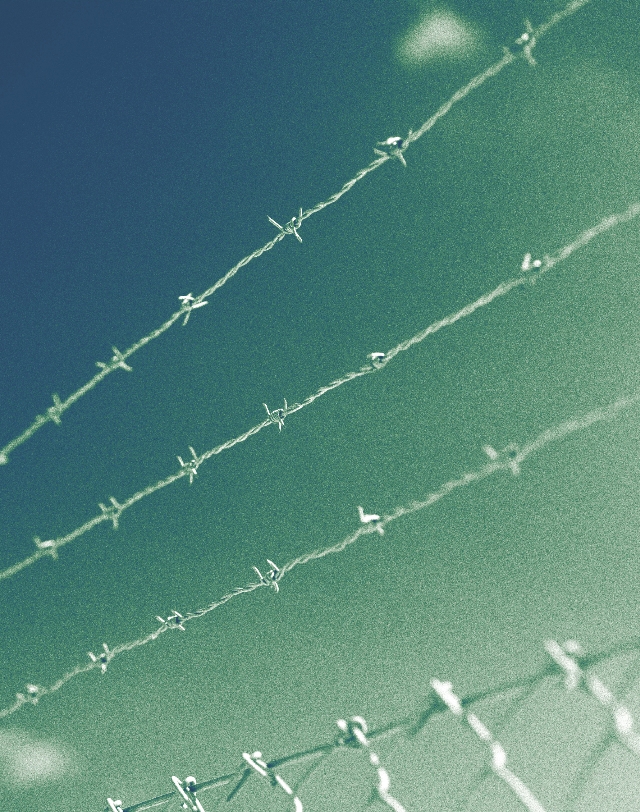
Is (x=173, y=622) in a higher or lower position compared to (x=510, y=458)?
higher

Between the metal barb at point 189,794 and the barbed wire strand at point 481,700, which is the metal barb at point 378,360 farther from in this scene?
the metal barb at point 189,794

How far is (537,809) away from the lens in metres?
1.35

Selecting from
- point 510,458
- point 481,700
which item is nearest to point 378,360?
point 510,458

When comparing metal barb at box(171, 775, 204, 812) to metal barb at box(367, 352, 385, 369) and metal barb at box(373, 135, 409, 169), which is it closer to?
metal barb at box(367, 352, 385, 369)

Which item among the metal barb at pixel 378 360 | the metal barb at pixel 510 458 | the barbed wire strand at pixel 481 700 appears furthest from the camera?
the metal barb at pixel 378 360

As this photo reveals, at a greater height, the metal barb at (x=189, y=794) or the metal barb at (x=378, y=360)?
the metal barb at (x=378, y=360)

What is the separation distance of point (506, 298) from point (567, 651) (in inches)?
45.3

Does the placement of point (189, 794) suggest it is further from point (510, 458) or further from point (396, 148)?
point (396, 148)

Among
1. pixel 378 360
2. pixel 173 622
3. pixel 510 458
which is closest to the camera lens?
pixel 510 458

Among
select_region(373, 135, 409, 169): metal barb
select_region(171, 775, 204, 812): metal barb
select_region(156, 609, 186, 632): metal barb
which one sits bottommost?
select_region(171, 775, 204, 812): metal barb

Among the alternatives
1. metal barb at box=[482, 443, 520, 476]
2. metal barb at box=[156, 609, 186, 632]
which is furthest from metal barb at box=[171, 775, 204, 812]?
metal barb at box=[482, 443, 520, 476]

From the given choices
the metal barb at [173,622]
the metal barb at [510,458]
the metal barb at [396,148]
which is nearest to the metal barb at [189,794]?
the metal barb at [173,622]

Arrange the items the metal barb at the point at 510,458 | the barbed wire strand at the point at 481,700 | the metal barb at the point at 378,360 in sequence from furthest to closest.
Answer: the metal barb at the point at 378,360, the metal barb at the point at 510,458, the barbed wire strand at the point at 481,700

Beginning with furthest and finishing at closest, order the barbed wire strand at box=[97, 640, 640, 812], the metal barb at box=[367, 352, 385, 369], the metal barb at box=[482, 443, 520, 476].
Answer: the metal barb at box=[367, 352, 385, 369] → the metal barb at box=[482, 443, 520, 476] → the barbed wire strand at box=[97, 640, 640, 812]
